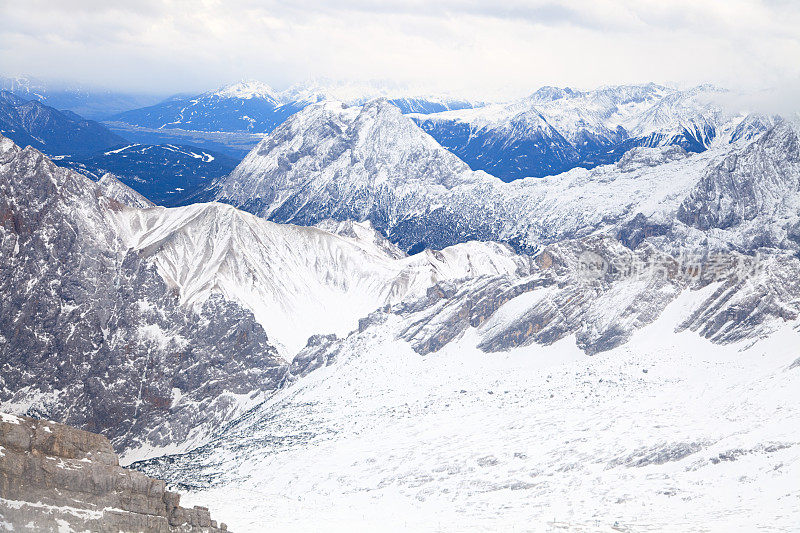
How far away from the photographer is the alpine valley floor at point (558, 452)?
106000 mm

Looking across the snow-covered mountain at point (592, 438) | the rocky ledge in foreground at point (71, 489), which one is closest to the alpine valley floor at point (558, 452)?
the snow-covered mountain at point (592, 438)

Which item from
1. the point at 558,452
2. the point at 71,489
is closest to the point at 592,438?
the point at 558,452

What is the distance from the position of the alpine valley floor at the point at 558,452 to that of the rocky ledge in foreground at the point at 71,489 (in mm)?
31165

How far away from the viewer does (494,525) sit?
10931 cm

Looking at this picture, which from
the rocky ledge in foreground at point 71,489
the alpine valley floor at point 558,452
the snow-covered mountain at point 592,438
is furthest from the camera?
the snow-covered mountain at point 592,438

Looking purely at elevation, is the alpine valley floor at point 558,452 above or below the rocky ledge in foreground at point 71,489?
below

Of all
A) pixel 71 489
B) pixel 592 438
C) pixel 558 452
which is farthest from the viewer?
pixel 592 438

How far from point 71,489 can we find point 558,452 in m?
81.4

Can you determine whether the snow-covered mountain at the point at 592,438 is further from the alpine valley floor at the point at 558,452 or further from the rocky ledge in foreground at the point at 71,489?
the rocky ledge in foreground at the point at 71,489

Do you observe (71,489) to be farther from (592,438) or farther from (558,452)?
(592,438)

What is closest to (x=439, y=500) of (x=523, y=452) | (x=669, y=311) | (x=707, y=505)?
(x=523, y=452)

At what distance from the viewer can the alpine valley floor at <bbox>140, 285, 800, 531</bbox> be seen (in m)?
106

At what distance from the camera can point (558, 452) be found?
136 meters

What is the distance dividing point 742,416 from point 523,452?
37.0 meters
